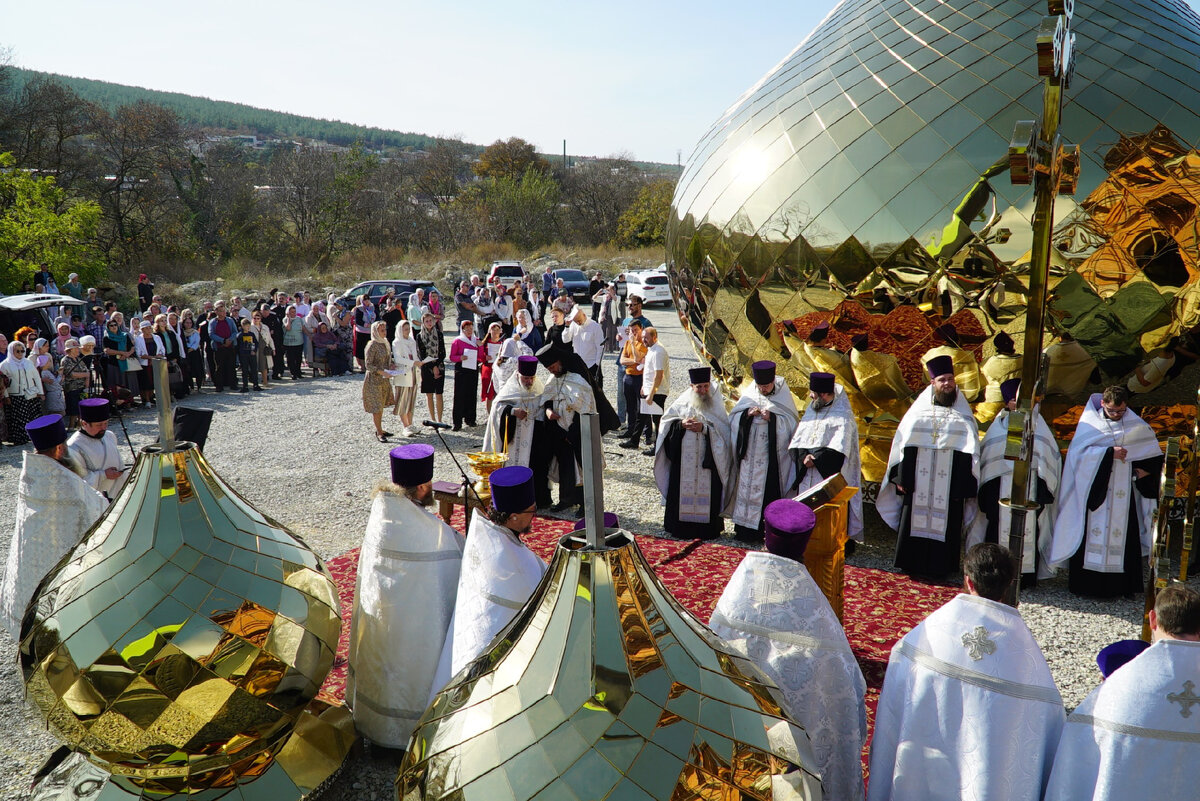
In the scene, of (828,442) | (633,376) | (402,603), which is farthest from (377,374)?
(402,603)

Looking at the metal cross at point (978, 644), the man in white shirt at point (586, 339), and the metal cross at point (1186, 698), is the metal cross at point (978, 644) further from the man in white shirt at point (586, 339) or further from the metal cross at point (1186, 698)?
the man in white shirt at point (586, 339)

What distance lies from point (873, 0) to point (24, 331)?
14030mm

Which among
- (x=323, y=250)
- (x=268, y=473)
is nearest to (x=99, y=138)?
(x=323, y=250)

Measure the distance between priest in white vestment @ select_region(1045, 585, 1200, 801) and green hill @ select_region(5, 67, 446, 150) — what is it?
95.5 metres

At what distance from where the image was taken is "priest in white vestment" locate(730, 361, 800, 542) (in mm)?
8508

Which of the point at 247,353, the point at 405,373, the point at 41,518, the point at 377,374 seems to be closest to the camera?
the point at 41,518

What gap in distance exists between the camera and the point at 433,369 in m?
13.8

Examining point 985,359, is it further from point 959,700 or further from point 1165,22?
point 959,700

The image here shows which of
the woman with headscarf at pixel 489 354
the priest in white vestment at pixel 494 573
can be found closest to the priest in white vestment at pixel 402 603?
the priest in white vestment at pixel 494 573

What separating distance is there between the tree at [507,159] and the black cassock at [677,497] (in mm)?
53070

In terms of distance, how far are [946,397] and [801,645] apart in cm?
448

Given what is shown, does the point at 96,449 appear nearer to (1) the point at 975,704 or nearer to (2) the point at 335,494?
(2) the point at 335,494

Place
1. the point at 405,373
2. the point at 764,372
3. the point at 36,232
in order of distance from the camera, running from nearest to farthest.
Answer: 1. the point at 764,372
2. the point at 405,373
3. the point at 36,232

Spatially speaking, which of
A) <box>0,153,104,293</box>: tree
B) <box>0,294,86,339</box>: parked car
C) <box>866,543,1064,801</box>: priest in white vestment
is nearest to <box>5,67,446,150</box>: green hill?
<box>0,153,104,293</box>: tree
